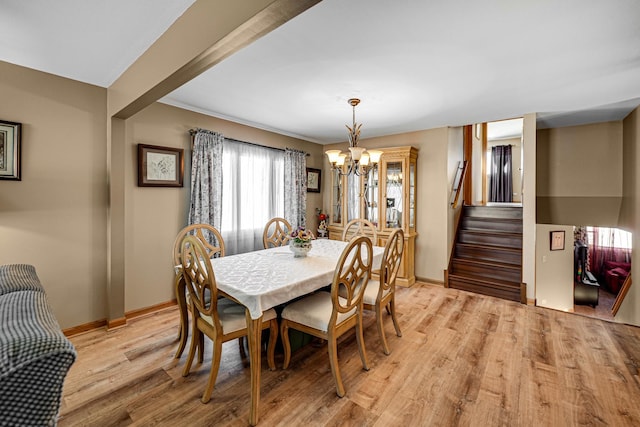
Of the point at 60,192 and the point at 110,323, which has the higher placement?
the point at 60,192

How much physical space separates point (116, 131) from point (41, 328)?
2495 millimetres

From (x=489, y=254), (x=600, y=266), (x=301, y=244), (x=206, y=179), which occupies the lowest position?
(x=600, y=266)

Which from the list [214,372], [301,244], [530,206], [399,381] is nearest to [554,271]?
[530,206]

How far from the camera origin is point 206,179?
3.54 meters

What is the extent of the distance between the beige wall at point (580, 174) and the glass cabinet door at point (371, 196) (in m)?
2.65

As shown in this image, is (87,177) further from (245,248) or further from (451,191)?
(451,191)

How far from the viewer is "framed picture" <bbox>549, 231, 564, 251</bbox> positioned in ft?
17.0

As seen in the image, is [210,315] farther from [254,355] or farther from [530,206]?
[530,206]

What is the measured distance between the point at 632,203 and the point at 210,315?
16.4ft

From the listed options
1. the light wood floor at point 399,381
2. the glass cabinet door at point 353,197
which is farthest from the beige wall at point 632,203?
A: the glass cabinet door at point 353,197

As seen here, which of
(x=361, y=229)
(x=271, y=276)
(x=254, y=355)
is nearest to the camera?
(x=254, y=355)

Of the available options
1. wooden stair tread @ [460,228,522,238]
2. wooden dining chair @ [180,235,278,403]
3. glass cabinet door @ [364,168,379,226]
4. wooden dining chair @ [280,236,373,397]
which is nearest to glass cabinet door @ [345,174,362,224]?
glass cabinet door @ [364,168,379,226]

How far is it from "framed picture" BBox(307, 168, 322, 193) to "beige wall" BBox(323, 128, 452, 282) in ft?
5.39

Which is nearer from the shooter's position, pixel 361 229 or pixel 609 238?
pixel 361 229
